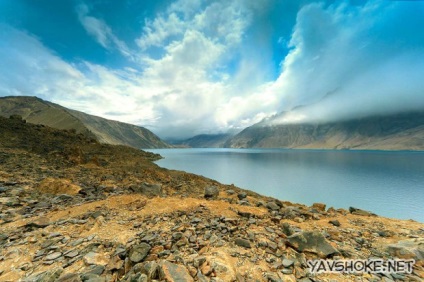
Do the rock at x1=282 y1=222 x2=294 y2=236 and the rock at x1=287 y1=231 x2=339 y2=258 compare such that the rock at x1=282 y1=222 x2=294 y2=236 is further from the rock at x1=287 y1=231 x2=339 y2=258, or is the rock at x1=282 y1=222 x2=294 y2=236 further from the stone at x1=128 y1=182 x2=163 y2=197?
the stone at x1=128 y1=182 x2=163 y2=197

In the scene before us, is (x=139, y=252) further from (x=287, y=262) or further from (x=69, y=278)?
(x=287, y=262)

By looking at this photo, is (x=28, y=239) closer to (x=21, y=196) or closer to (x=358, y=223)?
(x=21, y=196)

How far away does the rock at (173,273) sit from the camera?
4402 mm

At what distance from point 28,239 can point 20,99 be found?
26206cm

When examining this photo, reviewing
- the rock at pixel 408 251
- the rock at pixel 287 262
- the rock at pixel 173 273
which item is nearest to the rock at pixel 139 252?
the rock at pixel 173 273

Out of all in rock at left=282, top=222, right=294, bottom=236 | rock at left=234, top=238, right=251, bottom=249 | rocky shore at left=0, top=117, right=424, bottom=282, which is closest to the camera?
rocky shore at left=0, top=117, right=424, bottom=282

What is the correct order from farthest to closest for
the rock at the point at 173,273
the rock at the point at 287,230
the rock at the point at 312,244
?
the rock at the point at 287,230, the rock at the point at 312,244, the rock at the point at 173,273

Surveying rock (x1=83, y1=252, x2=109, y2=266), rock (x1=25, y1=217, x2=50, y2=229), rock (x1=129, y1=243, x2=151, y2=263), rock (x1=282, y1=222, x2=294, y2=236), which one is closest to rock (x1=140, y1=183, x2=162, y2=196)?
rock (x1=25, y1=217, x2=50, y2=229)

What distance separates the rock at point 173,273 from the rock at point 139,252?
3.03ft

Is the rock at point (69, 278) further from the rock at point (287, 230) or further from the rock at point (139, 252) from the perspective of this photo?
the rock at point (287, 230)

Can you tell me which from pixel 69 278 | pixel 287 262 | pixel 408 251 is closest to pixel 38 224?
pixel 69 278

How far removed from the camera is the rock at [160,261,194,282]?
4402 mm

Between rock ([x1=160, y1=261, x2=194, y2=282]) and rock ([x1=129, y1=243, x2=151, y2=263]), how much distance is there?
92 cm

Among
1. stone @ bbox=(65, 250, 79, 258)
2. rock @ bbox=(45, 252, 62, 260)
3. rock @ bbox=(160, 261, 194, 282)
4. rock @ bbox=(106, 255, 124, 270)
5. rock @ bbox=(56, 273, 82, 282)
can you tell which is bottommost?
rock @ bbox=(45, 252, 62, 260)
